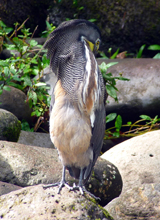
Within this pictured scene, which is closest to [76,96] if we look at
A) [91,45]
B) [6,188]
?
[91,45]

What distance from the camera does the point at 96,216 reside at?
8.86 feet

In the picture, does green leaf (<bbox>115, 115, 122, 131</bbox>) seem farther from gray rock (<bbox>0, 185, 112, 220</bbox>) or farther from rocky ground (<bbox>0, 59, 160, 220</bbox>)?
gray rock (<bbox>0, 185, 112, 220</bbox>)

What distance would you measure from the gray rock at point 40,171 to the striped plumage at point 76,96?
2.01 ft

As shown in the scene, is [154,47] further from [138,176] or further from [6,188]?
[6,188]

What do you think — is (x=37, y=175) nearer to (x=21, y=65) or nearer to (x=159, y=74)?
(x=21, y=65)

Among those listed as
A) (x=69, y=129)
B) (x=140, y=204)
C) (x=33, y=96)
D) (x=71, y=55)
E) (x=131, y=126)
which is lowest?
(x=131, y=126)

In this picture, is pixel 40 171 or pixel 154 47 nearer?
pixel 40 171

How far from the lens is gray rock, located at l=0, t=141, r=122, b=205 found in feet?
11.9

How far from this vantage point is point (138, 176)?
A: 4.60 metres

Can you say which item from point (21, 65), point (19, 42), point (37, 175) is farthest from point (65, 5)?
point (37, 175)

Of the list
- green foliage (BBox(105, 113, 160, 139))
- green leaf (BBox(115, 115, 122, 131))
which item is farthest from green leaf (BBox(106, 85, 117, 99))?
green leaf (BBox(115, 115, 122, 131))

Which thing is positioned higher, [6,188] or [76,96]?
[76,96]

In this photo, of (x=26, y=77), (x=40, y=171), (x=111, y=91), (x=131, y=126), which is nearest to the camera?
(x=40, y=171)

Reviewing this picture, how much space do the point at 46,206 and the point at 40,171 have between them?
1.16 metres
